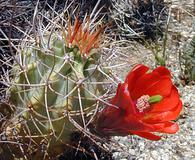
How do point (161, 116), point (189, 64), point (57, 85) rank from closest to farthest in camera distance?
point (57, 85), point (161, 116), point (189, 64)

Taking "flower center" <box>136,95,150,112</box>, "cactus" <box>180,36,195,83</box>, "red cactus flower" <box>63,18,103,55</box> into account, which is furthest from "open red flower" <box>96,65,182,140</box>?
"cactus" <box>180,36,195,83</box>

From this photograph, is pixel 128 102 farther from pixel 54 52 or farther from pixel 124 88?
pixel 54 52

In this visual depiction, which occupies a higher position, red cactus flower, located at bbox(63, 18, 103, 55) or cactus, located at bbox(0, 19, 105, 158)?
red cactus flower, located at bbox(63, 18, 103, 55)

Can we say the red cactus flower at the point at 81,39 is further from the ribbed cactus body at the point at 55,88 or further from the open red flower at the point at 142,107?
the open red flower at the point at 142,107

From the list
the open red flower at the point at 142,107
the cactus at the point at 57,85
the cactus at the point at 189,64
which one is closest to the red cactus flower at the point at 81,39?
the cactus at the point at 57,85

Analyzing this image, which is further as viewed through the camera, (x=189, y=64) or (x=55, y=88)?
(x=189, y=64)

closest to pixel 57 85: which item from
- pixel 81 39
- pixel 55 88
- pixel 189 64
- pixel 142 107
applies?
pixel 55 88

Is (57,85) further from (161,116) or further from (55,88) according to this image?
(161,116)

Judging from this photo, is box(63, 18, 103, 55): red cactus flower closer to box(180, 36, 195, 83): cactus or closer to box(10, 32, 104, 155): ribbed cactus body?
box(10, 32, 104, 155): ribbed cactus body
